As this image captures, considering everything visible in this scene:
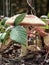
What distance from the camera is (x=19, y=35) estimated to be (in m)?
0.62

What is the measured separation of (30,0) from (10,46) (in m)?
0.22

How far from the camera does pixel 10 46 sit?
76 centimetres

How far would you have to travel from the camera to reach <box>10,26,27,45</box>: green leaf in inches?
23.8

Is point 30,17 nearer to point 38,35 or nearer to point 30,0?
point 38,35

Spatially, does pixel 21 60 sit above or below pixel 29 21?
below

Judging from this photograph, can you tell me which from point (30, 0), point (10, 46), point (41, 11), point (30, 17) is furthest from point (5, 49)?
point (41, 11)

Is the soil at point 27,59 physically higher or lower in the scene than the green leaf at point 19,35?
lower

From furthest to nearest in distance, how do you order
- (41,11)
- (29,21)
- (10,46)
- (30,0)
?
(41,11), (30,0), (10,46), (29,21)

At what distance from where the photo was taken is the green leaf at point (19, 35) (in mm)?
605

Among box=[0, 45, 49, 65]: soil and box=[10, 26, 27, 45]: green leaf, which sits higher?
box=[10, 26, 27, 45]: green leaf

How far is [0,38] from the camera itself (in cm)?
68

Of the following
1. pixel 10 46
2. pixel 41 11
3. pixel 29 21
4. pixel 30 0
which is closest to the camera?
pixel 29 21

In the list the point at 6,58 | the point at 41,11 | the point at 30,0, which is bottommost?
the point at 41,11

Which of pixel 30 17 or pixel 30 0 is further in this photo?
pixel 30 0
